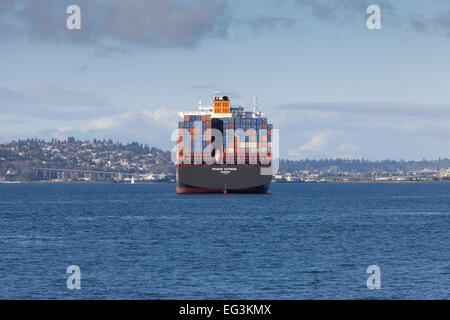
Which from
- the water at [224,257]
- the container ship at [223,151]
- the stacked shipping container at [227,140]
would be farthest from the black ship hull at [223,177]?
the water at [224,257]

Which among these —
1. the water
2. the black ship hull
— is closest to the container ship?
the black ship hull

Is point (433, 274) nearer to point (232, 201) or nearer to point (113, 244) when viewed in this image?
point (113, 244)

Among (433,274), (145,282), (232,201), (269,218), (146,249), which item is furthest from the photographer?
(232,201)

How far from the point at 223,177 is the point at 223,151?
6825mm

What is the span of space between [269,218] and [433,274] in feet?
122

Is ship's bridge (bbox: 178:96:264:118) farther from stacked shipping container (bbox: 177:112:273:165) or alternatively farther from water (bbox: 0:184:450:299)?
water (bbox: 0:184:450:299)

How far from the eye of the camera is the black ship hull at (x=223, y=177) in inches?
4353

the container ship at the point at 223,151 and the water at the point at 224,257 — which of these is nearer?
the water at the point at 224,257

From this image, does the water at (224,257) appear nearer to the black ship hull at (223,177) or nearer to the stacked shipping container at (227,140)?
the black ship hull at (223,177)

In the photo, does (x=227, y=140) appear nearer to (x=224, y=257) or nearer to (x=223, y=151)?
(x=223, y=151)

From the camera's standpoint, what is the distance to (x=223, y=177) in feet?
362

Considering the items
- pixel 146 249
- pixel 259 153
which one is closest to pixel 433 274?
pixel 146 249

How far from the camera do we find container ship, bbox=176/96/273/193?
111m
